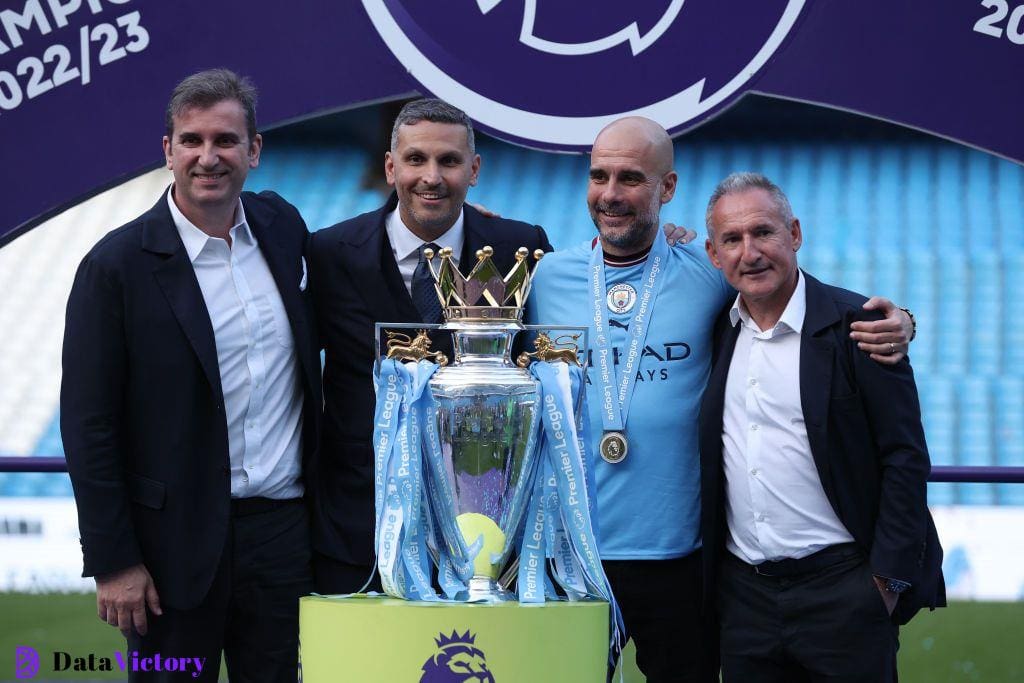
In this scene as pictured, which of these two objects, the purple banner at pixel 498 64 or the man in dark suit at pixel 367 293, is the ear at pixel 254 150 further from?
the purple banner at pixel 498 64

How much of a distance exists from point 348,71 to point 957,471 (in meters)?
2.06

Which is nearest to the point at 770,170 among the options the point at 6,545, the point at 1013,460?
the point at 1013,460

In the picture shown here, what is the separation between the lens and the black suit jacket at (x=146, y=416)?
2771 mm

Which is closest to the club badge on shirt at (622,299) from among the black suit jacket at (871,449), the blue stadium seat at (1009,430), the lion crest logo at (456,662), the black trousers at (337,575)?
the black suit jacket at (871,449)

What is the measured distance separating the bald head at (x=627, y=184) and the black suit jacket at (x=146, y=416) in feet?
2.99

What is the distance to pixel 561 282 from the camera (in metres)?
3.17

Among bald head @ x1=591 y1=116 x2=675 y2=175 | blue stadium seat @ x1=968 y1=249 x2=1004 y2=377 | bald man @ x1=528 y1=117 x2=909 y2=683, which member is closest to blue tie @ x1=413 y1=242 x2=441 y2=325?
bald man @ x1=528 y1=117 x2=909 y2=683

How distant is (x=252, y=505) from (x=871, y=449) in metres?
1.29

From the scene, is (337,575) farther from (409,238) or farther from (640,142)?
(640,142)

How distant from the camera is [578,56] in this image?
13.1 ft

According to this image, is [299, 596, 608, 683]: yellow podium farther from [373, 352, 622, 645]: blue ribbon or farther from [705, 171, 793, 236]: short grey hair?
[705, 171, 793, 236]: short grey hair

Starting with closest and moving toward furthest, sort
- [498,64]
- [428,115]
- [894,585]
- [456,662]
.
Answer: [456,662] < [894,585] < [428,115] < [498,64]

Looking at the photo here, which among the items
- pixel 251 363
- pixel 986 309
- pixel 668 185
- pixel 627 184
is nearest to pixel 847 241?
pixel 986 309

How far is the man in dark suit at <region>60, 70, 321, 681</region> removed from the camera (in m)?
2.79
